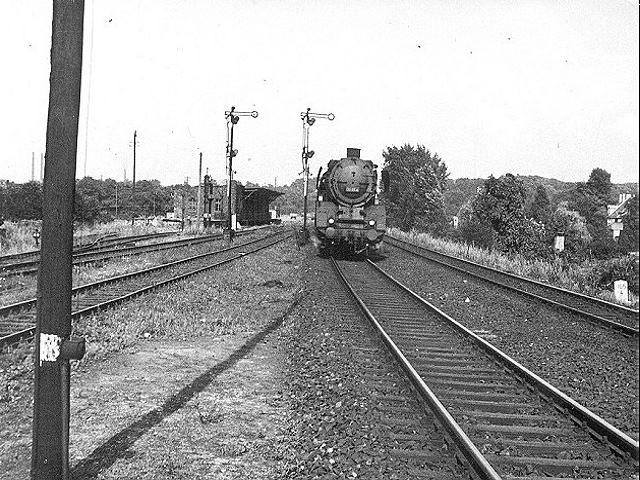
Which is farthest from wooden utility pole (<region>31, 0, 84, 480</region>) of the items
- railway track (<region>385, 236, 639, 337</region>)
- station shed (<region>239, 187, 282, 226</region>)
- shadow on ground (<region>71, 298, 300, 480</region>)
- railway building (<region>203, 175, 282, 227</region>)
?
station shed (<region>239, 187, 282, 226</region>)

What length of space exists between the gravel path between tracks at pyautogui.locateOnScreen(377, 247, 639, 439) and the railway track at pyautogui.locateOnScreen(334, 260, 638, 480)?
Answer: 32 cm

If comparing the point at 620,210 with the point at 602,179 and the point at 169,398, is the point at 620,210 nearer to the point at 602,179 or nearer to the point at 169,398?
the point at 602,179

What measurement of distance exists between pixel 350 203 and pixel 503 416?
15.1 metres

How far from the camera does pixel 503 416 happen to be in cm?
539

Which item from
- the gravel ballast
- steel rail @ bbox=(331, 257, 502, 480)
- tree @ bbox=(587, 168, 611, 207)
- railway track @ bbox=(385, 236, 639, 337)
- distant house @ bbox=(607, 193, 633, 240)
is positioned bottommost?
the gravel ballast

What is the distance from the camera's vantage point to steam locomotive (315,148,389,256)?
20.0 metres

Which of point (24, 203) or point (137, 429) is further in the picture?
point (24, 203)

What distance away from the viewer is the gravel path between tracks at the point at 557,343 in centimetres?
602

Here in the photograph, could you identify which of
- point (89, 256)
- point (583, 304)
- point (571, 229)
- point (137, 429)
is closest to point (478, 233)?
point (571, 229)

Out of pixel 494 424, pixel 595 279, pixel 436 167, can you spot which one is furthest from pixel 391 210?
pixel 494 424

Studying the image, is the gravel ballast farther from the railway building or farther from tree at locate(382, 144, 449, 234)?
the railway building

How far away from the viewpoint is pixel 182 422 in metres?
5.40

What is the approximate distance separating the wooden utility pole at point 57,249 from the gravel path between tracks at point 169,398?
518 mm

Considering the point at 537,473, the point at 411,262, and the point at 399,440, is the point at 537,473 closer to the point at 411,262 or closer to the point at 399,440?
the point at 399,440
